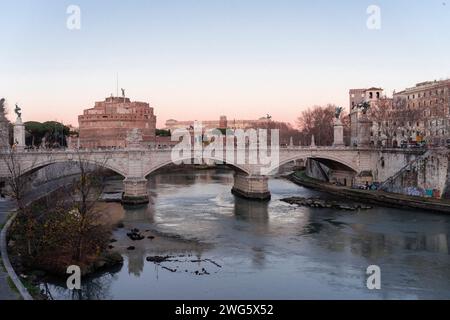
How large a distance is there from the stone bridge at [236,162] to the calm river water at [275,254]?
8.72 feet

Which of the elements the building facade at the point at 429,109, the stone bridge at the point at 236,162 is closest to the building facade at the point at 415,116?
the building facade at the point at 429,109

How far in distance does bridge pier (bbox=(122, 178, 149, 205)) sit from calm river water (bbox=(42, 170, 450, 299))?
102cm

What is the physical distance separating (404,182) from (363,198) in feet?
8.96

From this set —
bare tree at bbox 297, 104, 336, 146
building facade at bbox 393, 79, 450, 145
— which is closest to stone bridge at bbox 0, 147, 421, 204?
building facade at bbox 393, 79, 450, 145

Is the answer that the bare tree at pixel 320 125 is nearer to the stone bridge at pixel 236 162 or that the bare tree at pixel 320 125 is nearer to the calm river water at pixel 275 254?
the stone bridge at pixel 236 162

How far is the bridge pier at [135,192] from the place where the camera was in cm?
3072

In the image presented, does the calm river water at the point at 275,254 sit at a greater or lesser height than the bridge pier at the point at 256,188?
lesser

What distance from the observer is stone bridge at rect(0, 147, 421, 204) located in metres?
30.4

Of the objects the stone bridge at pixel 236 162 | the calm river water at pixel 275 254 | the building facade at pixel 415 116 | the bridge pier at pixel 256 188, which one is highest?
the building facade at pixel 415 116

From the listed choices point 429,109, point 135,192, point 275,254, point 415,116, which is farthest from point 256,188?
point 429,109

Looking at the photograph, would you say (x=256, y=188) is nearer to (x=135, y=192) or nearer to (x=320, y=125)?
(x=135, y=192)

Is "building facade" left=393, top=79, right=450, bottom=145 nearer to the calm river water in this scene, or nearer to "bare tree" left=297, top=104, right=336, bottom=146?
"bare tree" left=297, top=104, right=336, bottom=146
